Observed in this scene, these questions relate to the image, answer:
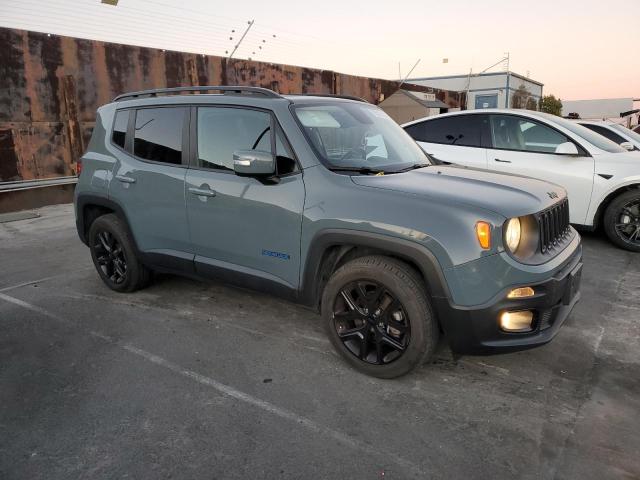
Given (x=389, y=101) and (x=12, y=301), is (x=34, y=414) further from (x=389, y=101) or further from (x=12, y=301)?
(x=389, y=101)

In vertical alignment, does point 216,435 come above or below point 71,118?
below

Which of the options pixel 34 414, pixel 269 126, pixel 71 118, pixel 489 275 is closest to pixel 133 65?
pixel 71 118

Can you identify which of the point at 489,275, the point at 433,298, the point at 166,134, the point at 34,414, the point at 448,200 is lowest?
the point at 34,414

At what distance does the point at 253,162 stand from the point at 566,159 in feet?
14.7

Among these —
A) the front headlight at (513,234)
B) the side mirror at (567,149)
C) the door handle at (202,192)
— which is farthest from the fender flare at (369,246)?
the side mirror at (567,149)

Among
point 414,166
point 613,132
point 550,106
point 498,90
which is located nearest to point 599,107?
point 550,106

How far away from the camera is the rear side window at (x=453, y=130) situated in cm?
650

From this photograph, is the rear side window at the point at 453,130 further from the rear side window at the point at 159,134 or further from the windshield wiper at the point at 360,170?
the rear side window at the point at 159,134

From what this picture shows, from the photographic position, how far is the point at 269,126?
335 cm

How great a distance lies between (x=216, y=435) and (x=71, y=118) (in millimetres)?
9534

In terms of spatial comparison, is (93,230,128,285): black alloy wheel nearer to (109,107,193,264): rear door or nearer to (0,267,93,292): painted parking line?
(109,107,193,264): rear door

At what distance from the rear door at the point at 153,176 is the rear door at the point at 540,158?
419cm

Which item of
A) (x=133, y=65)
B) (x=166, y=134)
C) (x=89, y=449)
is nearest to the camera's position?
(x=89, y=449)

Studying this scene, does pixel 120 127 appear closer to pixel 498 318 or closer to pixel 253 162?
pixel 253 162
